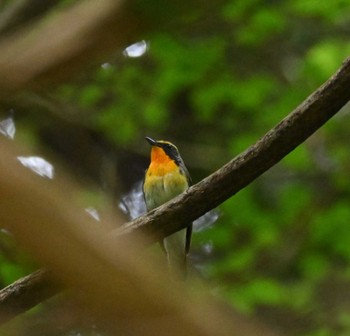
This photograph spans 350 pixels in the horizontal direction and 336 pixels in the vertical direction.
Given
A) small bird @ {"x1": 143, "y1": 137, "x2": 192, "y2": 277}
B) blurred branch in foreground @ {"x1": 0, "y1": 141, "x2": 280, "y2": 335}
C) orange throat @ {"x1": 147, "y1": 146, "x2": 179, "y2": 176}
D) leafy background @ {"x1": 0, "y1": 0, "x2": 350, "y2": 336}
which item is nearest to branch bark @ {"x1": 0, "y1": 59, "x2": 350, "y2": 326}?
blurred branch in foreground @ {"x1": 0, "y1": 141, "x2": 280, "y2": 335}

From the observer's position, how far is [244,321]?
618 mm

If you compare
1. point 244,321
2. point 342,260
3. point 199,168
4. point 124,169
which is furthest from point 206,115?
point 244,321

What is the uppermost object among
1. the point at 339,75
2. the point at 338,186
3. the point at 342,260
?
the point at 338,186

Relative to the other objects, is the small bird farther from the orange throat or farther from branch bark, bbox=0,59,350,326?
branch bark, bbox=0,59,350,326

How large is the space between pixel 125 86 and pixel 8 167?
311 inches

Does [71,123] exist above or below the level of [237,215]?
above

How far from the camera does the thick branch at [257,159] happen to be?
293cm

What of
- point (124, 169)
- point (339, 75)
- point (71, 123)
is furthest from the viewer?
point (124, 169)

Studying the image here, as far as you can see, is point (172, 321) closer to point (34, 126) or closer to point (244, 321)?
point (244, 321)

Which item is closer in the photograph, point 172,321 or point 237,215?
point 172,321

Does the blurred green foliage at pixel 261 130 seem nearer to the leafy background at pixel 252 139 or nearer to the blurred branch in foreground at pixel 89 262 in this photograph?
the leafy background at pixel 252 139

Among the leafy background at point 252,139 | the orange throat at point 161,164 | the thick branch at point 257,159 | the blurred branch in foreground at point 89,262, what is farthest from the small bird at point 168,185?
the blurred branch in foreground at point 89,262

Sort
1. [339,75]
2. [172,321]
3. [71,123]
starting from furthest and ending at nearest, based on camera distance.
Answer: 1. [71,123]
2. [339,75]
3. [172,321]

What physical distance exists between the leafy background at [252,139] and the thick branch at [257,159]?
425 centimetres
